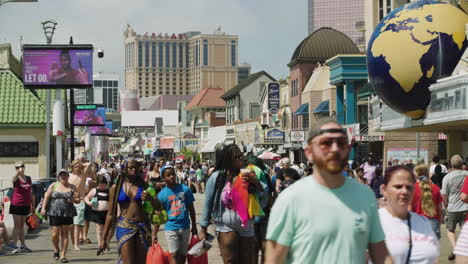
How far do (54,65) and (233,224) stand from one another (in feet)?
70.9

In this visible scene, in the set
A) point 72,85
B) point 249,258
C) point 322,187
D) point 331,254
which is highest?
point 72,85

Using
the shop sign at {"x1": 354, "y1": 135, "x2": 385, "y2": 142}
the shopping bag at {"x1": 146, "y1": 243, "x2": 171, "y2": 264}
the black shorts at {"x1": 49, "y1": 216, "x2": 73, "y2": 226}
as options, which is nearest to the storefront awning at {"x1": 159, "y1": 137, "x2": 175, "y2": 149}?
the shop sign at {"x1": 354, "y1": 135, "x2": 385, "y2": 142}

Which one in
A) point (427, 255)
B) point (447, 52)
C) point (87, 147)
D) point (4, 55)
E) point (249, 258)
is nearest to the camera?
point (427, 255)

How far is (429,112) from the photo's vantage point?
25.1m

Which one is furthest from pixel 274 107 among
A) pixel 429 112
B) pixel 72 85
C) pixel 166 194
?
pixel 166 194

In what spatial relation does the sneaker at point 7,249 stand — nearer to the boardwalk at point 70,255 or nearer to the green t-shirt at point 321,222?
the boardwalk at point 70,255

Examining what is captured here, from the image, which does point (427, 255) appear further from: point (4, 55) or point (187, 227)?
point (4, 55)

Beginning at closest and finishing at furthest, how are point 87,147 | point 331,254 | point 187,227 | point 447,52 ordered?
point 331,254 → point 187,227 → point 447,52 → point 87,147

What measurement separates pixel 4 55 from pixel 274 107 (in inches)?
1316

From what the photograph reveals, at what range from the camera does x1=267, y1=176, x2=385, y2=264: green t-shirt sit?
4.60 metres

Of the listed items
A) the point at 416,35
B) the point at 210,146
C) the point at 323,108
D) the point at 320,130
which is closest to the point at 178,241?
the point at 320,130

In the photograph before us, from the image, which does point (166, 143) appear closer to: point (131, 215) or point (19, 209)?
point (19, 209)

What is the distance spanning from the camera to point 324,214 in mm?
4594

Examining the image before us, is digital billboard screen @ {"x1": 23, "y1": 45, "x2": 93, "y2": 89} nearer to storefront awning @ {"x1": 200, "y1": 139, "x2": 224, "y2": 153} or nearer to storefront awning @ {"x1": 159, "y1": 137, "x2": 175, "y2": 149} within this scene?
storefront awning @ {"x1": 200, "y1": 139, "x2": 224, "y2": 153}
